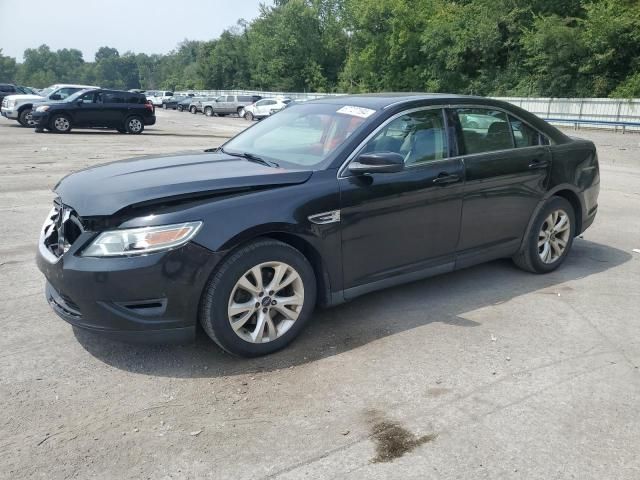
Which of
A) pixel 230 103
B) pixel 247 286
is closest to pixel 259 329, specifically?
pixel 247 286

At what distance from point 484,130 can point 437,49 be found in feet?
148

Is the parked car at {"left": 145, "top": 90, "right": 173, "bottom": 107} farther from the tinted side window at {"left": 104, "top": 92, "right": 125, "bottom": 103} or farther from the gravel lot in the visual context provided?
the gravel lot

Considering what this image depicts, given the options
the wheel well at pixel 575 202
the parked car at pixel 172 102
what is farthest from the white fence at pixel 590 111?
the parked car at pixel 172 102

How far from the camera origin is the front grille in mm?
3529

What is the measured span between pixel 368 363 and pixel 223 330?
3.13ft

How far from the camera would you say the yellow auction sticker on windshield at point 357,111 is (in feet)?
14.2

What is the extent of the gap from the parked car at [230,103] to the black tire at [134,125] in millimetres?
20488

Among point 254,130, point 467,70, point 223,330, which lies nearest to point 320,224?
point 223,330

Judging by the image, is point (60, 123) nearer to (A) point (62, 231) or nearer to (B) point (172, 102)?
(A) point (62, 231)

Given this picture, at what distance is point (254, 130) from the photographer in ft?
16.7

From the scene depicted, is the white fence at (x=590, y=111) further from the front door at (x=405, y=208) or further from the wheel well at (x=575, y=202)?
the front door at (x=405, y=208)

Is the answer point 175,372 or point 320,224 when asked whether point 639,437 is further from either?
point 175,372

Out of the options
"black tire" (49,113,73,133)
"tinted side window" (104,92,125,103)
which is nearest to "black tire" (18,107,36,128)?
"black tire" (49,113,73,133)

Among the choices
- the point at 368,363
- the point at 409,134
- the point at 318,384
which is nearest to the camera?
the point at 318,384
